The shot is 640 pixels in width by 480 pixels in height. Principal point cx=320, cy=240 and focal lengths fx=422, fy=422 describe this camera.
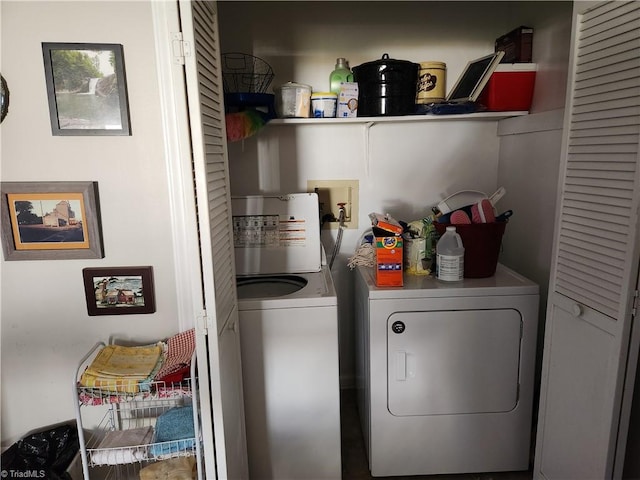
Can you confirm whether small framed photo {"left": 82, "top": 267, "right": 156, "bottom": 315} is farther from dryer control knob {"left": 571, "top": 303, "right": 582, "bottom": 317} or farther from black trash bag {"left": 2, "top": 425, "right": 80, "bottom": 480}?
dryer control knob {"left": 571, "top": 303, "right": 582, "bottom": 317}

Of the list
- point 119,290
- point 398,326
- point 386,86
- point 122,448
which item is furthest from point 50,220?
point 386,86

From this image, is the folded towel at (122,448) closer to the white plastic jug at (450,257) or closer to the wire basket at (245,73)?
the white plastic jug at (450,257)

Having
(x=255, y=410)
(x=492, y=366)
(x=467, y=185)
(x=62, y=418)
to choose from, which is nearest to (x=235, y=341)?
(x=255, y=410)

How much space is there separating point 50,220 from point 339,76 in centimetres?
143

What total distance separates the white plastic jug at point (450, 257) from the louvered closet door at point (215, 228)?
2.99ft

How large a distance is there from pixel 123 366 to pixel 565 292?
1.60 metres

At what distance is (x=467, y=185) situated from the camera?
2.42 meters

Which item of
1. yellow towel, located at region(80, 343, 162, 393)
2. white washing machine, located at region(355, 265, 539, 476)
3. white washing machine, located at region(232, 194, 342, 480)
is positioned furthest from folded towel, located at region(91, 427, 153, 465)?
white washing machine, located at region(355, 265, 539, 476)

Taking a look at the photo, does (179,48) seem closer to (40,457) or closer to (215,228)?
(215,228)

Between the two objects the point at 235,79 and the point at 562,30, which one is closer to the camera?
the point at 562,30

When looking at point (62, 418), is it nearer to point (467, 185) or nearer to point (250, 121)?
point (250, 121)

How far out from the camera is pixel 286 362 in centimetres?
175

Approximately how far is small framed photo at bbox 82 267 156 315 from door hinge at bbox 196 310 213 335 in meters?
0.46

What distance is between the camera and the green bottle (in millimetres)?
2109
